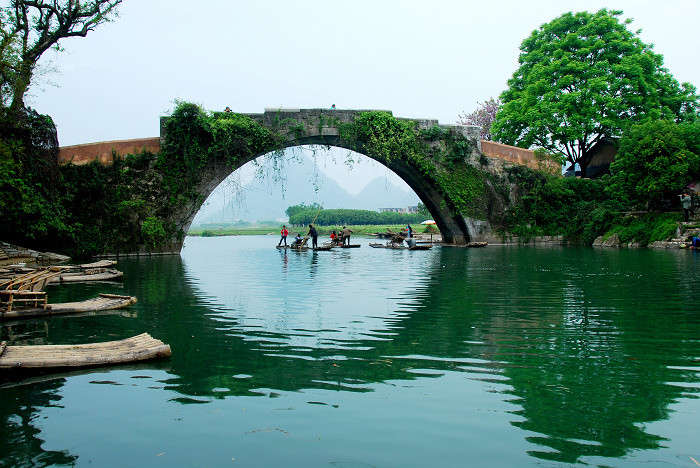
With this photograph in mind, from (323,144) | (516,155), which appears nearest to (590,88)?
(516,155)

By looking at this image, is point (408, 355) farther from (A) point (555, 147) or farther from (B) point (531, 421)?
(A) point (555, 147)

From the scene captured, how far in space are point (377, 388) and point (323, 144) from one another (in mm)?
21301

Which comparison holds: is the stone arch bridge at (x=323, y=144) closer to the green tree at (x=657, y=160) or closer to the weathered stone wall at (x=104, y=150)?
the weathered stone wall at (x=104, y=150)

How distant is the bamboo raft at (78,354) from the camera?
189 inches

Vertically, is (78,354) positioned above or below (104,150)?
below

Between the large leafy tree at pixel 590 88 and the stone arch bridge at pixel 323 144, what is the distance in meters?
2.77

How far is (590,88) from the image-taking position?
2816 centimetres

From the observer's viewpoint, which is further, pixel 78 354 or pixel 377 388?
pixel 78 354

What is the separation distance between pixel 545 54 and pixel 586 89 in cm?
400

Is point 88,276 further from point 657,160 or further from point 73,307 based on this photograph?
point 657,160

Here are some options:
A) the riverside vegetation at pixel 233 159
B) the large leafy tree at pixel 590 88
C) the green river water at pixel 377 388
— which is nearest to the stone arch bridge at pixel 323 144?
the riverside vegetation at pixel 233 159

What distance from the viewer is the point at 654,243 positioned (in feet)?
75.5

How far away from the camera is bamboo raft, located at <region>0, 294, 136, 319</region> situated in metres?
7.57

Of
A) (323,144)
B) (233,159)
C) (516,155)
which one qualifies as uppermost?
(323,144)
